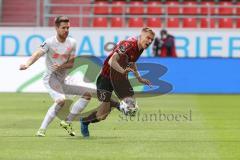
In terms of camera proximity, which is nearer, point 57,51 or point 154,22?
point 57,51

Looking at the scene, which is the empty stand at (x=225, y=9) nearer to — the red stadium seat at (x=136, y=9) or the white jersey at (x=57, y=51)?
the red stadium seat at (x=136, y=9)

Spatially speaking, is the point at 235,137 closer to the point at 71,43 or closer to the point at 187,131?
the point at 187,131

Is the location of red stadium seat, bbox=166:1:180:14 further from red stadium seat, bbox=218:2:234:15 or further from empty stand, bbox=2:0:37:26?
empty stand, bbox=2:0:37:26

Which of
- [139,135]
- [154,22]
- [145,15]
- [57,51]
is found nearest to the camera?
[57,51]

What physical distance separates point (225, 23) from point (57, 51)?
19547 mm

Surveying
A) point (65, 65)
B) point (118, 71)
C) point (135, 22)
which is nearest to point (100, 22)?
point (135, 22)

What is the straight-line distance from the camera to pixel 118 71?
1262cm

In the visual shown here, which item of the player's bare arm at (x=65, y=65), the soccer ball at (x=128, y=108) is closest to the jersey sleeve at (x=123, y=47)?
the soccer ball at (x=128, y=108)

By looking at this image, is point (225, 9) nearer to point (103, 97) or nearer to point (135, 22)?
point (135, 22)

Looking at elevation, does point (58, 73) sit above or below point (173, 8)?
above

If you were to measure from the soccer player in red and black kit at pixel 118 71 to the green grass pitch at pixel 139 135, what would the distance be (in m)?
0.50

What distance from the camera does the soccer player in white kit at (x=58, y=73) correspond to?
13.3 metres

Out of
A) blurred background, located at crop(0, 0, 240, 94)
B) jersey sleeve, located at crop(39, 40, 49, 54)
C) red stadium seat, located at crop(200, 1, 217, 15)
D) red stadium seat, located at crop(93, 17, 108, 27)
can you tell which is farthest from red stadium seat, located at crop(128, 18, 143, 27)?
jersey sleeve, located at crop(39, 40, 49, 54)

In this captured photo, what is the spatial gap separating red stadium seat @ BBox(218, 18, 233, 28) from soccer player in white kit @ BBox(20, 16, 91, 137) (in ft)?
63.0
